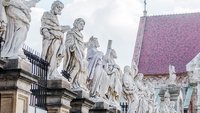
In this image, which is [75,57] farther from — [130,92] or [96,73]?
[130,92]

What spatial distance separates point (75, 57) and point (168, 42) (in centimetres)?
3275

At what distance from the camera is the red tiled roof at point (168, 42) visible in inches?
1703

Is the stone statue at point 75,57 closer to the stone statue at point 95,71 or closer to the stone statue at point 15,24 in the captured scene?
the stone statue at point 95,71

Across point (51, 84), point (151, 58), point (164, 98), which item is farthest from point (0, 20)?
point (151, 58)

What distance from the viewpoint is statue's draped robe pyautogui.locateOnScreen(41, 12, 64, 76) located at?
11484 millimetres

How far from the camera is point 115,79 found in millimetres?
16781

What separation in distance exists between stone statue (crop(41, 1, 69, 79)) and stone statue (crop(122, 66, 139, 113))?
8.16 meters

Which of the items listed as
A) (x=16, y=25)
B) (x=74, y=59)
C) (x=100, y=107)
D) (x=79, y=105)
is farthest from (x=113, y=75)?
(x=16, y=25)

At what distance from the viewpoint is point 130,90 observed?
64.7ft

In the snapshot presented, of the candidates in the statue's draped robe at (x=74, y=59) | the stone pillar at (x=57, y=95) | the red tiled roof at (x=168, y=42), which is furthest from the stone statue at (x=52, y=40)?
the red tiled roof at (x=168, y=42)

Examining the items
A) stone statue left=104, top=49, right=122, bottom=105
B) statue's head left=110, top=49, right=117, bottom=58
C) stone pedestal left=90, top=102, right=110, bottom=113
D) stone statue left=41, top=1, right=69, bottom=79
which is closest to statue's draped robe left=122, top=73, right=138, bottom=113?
stone statue left=104, top=49, right=122, bottom=105

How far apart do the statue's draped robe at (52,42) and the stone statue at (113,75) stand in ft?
14.5

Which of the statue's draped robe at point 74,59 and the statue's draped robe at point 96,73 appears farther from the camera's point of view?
the statue's draped robe at point 96,73

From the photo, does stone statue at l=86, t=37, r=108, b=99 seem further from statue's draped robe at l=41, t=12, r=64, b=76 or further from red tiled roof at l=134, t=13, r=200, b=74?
red tiled roof at l=134, t=13, r=200, b=74
